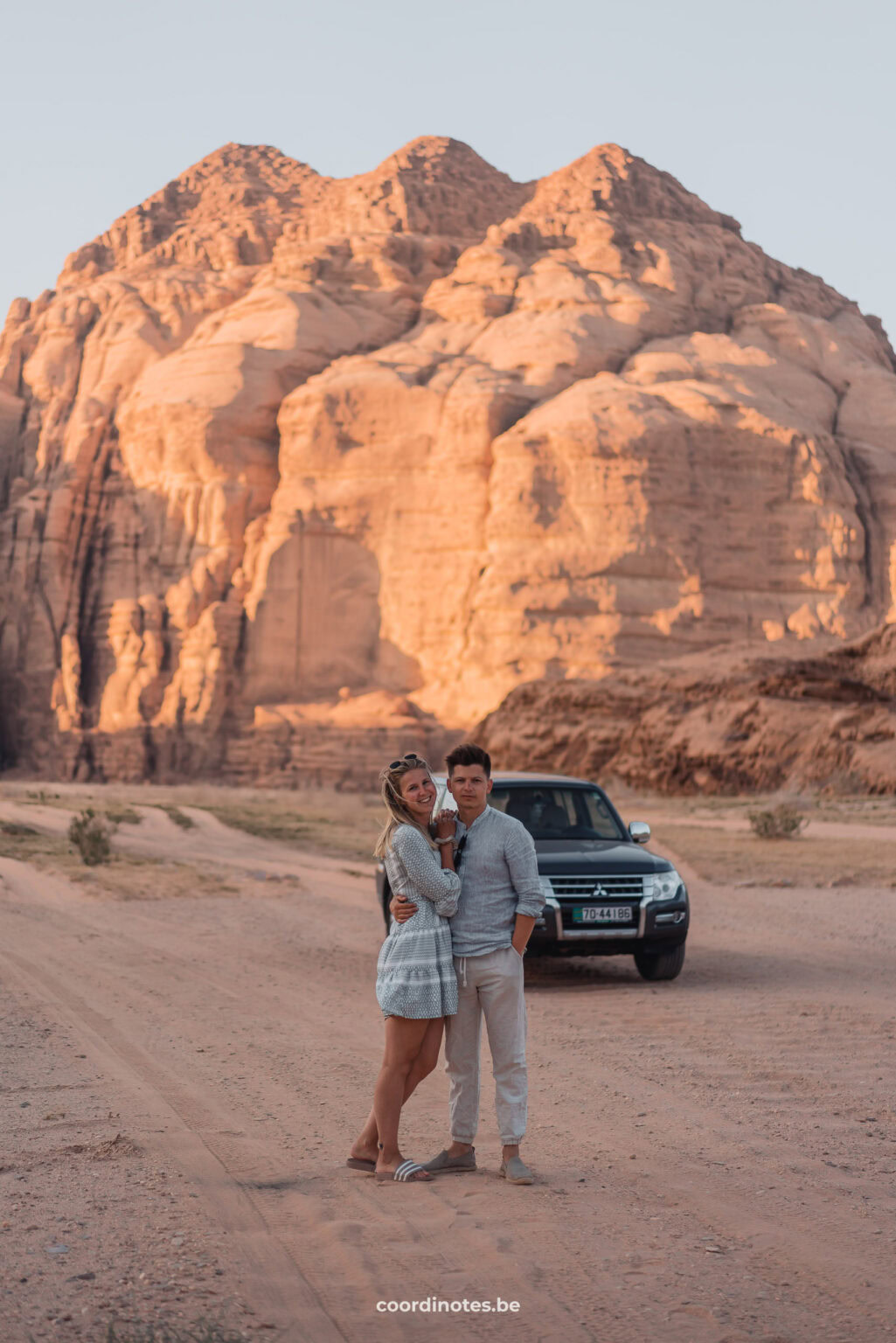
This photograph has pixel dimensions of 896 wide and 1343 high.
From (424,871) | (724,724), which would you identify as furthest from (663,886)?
(724,724)

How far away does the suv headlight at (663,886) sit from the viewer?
10.6 metres

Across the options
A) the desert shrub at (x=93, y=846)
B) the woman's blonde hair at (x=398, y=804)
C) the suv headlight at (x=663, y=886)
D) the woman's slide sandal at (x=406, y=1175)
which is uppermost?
the woman's blonde hair at (x=398, y=804)

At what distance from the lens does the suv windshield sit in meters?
11.7

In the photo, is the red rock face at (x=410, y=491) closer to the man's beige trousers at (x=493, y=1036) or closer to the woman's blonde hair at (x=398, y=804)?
the man's beige trousers at (x=493, y=1036)

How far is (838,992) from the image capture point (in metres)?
10.1

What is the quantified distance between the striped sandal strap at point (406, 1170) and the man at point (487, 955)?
128mm

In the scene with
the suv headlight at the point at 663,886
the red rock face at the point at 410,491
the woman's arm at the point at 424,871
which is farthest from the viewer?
the red rock face at the point at 410,491

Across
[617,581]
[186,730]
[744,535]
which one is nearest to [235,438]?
[186,730]

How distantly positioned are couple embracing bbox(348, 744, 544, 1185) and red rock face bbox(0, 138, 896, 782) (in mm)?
49628

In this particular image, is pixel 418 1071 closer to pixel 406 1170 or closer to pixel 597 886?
pixel 406 1170

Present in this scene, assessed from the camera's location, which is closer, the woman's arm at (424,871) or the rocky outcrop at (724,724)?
the woman's arm at (424,871)

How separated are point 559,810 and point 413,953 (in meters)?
6.65

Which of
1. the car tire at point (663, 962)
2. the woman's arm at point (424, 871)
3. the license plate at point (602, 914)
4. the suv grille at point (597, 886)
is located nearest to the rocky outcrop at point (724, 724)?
the car tire at point (663, 962)

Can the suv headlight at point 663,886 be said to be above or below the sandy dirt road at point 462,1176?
above
